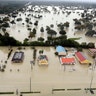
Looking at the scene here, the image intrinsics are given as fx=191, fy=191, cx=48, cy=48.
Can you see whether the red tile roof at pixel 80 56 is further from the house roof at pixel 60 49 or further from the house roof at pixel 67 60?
the house roof at pixel 60 49

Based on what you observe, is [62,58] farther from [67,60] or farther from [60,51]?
[60,51]

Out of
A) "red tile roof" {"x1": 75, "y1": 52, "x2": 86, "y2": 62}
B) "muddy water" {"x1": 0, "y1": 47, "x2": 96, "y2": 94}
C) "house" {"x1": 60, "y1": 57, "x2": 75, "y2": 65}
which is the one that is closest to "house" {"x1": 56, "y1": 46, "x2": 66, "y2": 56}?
"muddy water" {"x1": 0, "y1": 47, "x2": 96, "y2": 94}

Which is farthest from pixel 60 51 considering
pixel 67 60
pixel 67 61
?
pixel 67 61

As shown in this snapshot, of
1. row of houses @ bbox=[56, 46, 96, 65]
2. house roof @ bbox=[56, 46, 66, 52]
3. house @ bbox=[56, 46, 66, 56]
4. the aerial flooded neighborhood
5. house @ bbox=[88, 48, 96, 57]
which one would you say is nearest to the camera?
the aerial flooded neighborhood

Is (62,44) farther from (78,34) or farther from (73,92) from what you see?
(73,92)

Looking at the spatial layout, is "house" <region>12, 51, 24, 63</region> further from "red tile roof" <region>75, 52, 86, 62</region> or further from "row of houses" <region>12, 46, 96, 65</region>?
"red tile roof" <region>75, 52, 86, 62</region>

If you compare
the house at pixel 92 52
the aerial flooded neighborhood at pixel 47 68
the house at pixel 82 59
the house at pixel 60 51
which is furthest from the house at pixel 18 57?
the house at pixel 92 52

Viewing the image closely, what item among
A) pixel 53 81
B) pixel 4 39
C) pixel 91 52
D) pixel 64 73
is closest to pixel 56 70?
pixel 64 73

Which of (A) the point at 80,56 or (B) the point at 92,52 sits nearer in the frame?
(A) the point at 80,56

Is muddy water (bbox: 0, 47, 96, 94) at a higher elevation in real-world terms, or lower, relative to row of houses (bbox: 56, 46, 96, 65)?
lower
